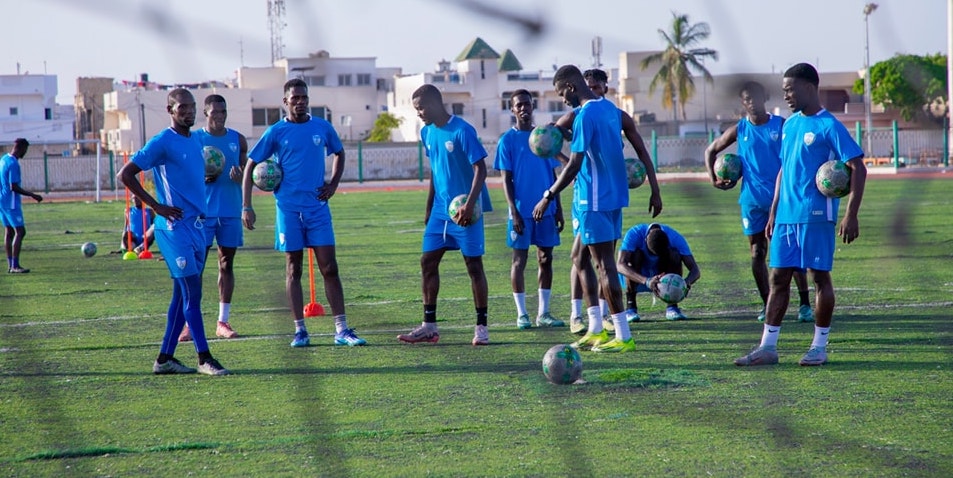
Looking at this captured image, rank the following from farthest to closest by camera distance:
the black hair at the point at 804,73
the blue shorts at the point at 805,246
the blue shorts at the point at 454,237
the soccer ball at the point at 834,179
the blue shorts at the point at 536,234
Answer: the blue shorts at the point at 536,234
the blue shorts at the point at 454,237
the blue shorts at the point at 805,246
the soccer ball at the point at 834,179
the black hair at the point at 804,73

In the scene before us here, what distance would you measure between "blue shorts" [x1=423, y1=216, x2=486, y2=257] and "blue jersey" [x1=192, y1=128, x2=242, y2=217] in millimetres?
1851

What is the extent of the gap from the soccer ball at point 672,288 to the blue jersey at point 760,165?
796 mm

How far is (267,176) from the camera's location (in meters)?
8.47

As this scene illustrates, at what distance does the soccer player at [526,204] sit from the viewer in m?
9.06

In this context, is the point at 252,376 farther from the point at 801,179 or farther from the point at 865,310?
the point at 865,310

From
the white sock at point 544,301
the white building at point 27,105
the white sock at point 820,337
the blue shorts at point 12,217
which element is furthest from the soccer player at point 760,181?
the blue shorts at point 12,217

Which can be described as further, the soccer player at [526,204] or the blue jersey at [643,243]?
the blue jersey at [643,243]

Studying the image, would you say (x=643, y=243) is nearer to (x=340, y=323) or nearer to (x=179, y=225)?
(x=340, y=323)

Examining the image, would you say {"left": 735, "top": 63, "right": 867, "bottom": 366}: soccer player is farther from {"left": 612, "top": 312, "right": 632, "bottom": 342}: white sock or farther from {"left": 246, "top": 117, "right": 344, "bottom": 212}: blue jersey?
{"left": 246, "top": 117, "right": 344, "bottom": 212}: blue jersey

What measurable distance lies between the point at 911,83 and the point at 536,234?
7234 mm

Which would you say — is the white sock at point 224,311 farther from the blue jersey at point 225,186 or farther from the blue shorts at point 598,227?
the blue shorts at point 598,227

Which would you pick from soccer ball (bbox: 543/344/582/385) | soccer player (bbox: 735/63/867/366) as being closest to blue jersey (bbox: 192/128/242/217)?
soccer ball (bbox: 543/344/582/385)

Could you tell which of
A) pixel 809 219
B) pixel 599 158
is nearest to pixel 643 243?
pixel 599 158

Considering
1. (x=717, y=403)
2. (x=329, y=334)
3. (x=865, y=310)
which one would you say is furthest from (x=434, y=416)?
(x=865, y=310)
